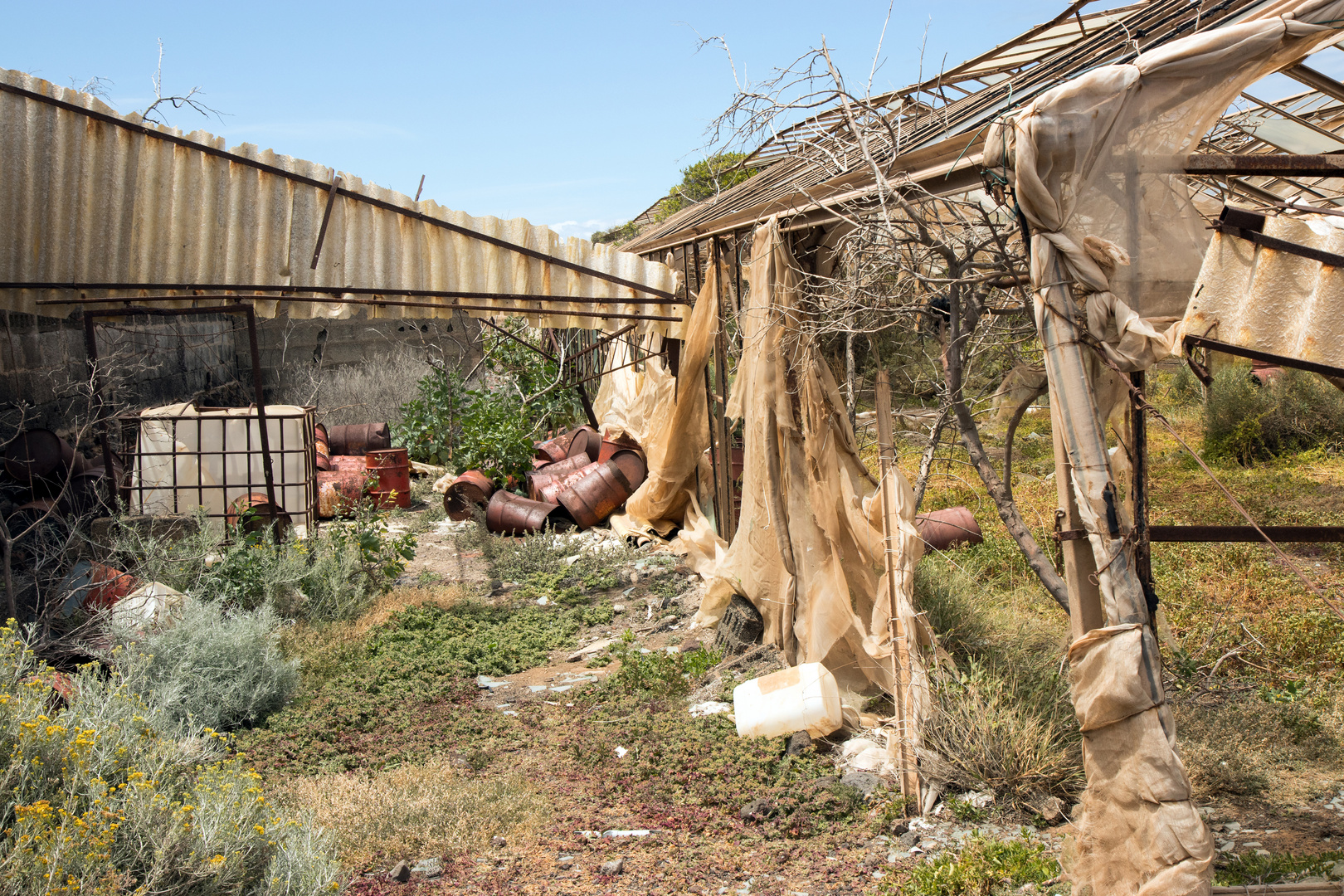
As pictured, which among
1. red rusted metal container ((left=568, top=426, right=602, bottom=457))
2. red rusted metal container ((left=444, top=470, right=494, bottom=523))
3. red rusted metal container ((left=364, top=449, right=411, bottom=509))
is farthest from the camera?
red rusted metal container ((left=364, top=449, right=411, bottom=509))

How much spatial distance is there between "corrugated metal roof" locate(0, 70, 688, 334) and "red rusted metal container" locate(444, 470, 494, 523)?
2.85 metres

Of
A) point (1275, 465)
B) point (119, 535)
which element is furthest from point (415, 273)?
point (1275, 465)

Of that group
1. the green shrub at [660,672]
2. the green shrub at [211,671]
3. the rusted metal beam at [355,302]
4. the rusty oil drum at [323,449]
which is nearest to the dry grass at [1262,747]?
the green shrub at [660,672]

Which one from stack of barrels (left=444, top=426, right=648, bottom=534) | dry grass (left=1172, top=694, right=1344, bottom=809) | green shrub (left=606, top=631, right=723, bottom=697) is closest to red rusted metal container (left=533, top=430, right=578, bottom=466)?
stack of barrels (left=444, top=426, right=648, bottom=534)

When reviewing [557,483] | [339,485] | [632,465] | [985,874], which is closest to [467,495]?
[557,483]

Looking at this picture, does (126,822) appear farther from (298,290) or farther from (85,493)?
(85,493)

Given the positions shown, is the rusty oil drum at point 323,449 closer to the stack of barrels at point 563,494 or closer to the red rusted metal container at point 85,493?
the stack of barrels at point 563,494

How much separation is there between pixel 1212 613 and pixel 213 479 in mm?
8147

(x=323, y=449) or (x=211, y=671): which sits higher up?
(x=323, y=449)

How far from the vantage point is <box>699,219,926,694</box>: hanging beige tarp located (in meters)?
5.05

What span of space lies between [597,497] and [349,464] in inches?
133

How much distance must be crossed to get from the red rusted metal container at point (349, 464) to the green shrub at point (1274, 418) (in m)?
9.64

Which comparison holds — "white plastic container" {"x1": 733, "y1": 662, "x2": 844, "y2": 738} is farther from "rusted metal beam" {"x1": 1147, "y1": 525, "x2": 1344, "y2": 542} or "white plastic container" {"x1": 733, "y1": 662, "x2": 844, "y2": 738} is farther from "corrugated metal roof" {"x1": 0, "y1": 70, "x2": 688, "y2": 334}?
"corrugated metal roof" {"x1": 0, "y1": 70, "x2": 688, "y2": 334}

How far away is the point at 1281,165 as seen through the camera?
2.47 metres
